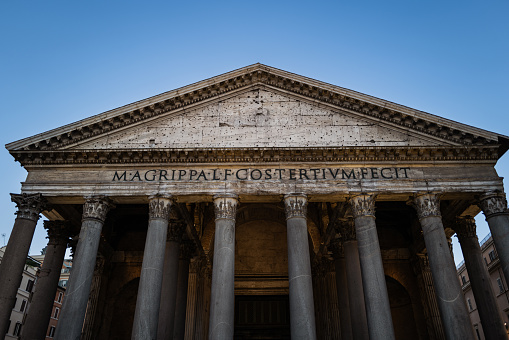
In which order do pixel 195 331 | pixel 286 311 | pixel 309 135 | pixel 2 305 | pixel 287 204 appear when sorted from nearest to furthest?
pixel 2 305 → pixel 287 204 → pixel 309 135 → pixel 195 331 → pixel 286 311

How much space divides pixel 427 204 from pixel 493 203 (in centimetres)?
203

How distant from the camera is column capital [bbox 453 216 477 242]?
14.6m

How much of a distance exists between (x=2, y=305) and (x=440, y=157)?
561 inches

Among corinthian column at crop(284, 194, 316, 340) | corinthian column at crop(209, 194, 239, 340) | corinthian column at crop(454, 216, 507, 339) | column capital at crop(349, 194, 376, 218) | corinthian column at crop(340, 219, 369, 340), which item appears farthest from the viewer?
corinthian column at crop(340, 219, 369, 340)

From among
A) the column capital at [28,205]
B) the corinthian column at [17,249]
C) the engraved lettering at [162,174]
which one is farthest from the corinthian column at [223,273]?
the corinthian column at [17,249]

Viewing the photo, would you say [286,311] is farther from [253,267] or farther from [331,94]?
[331,94]

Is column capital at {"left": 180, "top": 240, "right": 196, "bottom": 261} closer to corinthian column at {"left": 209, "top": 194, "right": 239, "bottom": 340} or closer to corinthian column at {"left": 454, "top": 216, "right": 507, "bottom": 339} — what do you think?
corinthian column at {"left": 209, "top": 194, "right": 239, "bottom": 340}

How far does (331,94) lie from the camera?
1470 cm

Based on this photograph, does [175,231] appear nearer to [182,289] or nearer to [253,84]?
[182,289]

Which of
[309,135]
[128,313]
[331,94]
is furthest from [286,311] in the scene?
[331,94]

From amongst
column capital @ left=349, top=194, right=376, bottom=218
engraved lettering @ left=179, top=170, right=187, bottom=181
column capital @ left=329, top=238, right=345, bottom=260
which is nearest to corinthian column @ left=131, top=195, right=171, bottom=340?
engraved lettering @ left=179, top=170, right=187, bottom=181

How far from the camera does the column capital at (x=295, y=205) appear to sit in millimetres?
12762

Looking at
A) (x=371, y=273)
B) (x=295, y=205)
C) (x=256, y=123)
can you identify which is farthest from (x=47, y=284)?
(x=371, y=273)

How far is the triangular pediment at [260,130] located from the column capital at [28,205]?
6.61 feet
